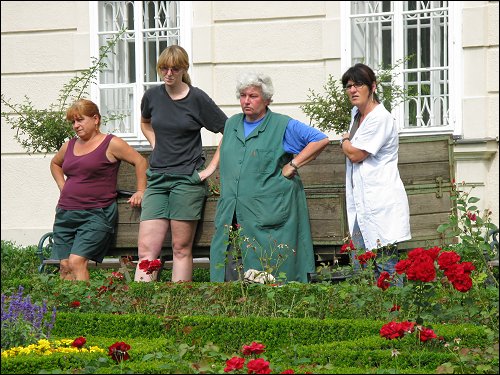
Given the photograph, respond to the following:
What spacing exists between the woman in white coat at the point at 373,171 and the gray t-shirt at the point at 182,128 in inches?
40.0

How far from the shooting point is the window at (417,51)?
455 inches

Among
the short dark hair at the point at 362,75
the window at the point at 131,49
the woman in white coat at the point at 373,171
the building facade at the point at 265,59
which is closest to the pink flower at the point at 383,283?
the woman in white coat at the point at 373,171

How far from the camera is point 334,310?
6.73 m

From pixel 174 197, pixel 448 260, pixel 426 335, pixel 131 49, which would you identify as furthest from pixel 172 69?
pixel 131 49

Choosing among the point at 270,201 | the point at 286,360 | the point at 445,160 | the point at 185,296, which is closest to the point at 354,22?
the point at 445,160

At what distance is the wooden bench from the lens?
8414mm

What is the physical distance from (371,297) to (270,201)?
1423mm

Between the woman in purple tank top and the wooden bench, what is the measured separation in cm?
31

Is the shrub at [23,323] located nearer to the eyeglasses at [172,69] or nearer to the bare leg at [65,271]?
the bare leg at [65,271]

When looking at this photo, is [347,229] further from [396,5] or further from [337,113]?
[396,5]

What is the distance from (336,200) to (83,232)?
1785 millimetres

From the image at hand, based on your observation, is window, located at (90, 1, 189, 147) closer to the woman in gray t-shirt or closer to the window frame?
the window frame

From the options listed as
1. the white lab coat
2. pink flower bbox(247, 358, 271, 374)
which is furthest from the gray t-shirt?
pink flower bbox(247, 358, 271, 374)

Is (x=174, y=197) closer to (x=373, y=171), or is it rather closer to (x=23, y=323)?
(x=373, y=171)
